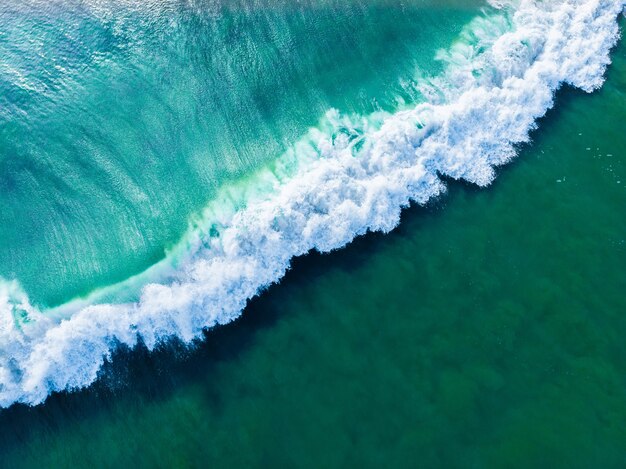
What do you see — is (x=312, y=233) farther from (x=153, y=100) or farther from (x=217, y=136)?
(x=153, y=100)

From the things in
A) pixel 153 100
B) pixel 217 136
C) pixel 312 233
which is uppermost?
pixel 153 100

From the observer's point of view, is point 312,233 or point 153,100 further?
point 153,100

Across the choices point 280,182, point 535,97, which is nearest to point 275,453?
point 280,182

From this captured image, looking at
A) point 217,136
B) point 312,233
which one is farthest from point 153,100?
point 312,233

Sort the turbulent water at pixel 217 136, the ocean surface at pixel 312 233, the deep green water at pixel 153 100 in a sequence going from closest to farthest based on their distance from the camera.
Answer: the ocean surface at pixel 312 233
the turbulent water at pixel 217 136
the deep green water at pixel 153 100

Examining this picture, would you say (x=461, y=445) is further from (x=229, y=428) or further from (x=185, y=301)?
(x=185, y=301)
